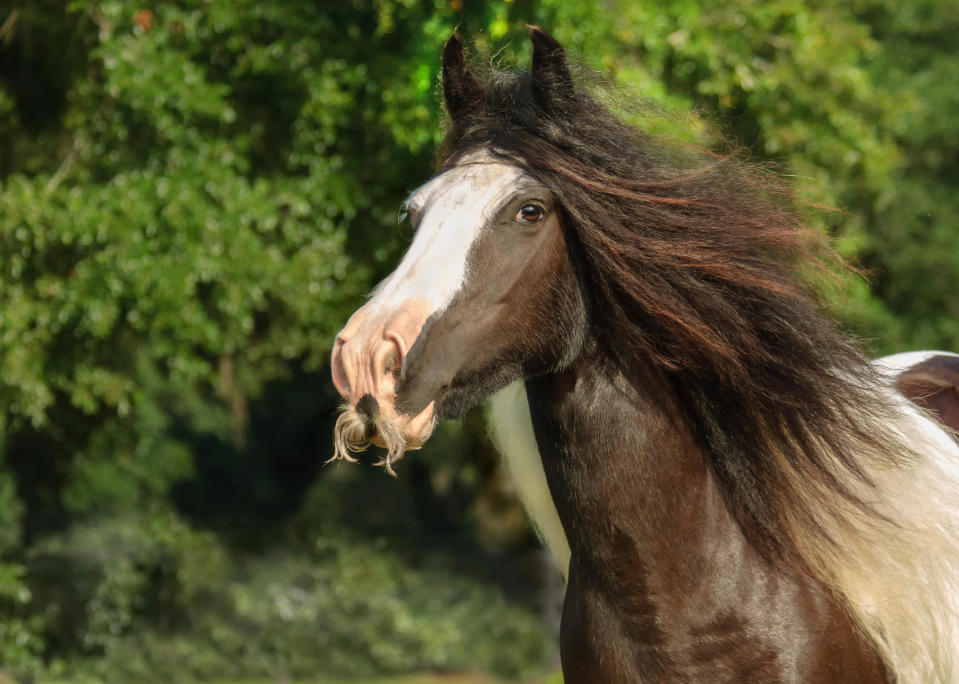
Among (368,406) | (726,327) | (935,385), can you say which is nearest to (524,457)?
(726,327)

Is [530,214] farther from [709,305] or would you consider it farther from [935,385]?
[935,385]

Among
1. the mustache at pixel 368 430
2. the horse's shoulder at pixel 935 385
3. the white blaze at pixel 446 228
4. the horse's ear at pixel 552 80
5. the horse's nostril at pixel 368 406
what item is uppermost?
the horse's ear at pixel 552 80

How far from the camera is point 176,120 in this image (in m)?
7.78

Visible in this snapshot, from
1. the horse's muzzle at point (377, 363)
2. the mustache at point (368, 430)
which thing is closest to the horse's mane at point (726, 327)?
the horse's muzzle at point (377, 363)

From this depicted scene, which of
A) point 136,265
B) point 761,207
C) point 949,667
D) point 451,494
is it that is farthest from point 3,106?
point 451,494

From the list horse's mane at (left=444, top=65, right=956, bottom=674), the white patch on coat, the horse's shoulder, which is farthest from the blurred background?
horse's mane at (left=444, top=65, right=956, bottom=674)

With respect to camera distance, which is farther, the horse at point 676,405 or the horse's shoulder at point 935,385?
the horse's shoulder at point 935,385

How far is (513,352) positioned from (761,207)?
81cm

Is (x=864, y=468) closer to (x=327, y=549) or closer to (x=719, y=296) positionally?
(x=719, y=296)

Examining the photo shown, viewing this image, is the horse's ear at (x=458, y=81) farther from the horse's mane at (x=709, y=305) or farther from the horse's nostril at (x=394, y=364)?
the horse's nostril at (x=394, y=364)

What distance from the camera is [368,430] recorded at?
6.64 ft

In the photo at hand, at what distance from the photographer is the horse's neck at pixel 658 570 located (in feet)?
7.57

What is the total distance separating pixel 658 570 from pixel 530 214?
2.75 ft

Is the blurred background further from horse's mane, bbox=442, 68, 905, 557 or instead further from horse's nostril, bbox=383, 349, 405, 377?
horse's nostril, bbox=383, 349, 405, 377
